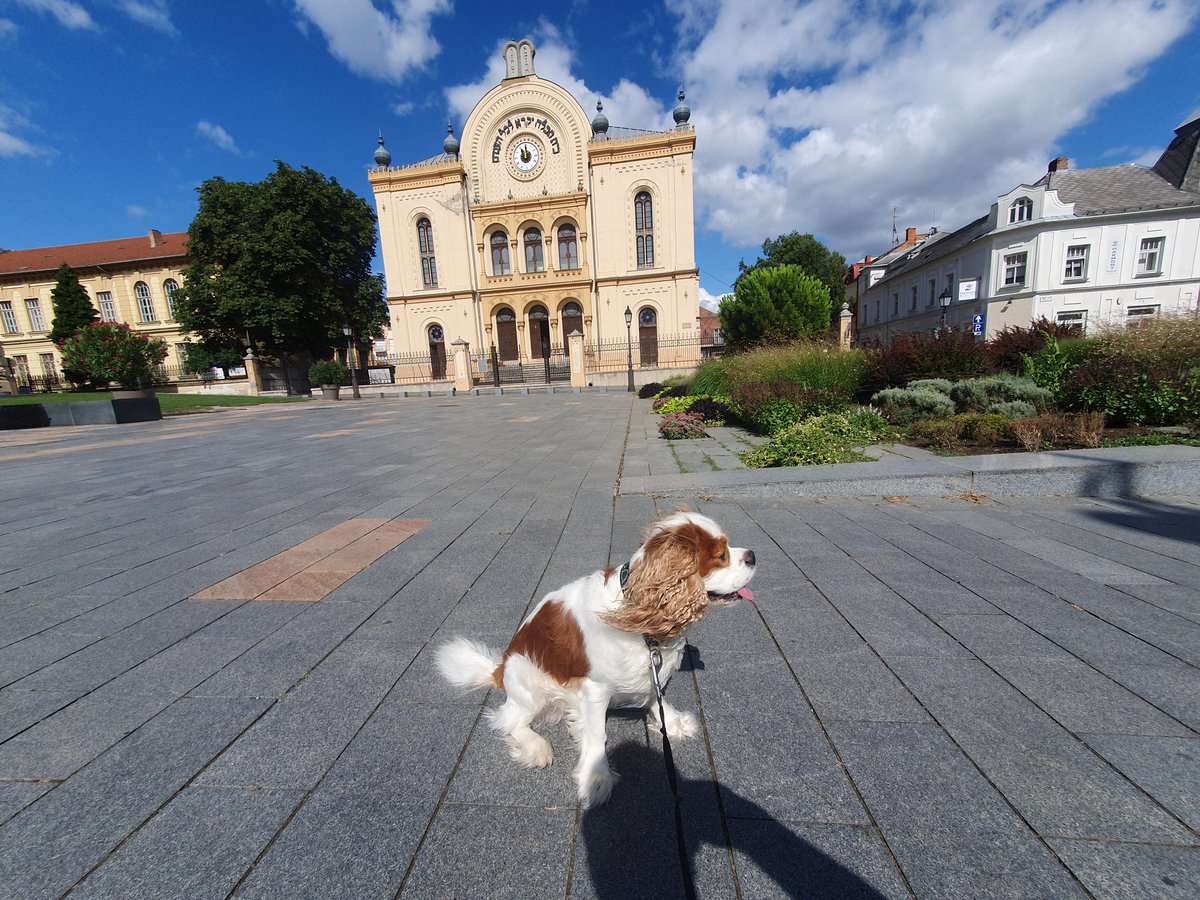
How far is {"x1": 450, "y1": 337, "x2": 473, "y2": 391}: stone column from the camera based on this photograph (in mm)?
28719

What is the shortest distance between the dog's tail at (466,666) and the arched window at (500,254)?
35348 millimetres

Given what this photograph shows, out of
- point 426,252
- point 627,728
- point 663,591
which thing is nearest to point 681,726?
point 627,728

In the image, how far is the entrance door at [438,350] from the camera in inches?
1373

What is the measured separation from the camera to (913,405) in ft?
27.7

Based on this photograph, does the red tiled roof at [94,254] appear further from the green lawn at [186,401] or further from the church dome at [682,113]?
the church dome at [682,113]

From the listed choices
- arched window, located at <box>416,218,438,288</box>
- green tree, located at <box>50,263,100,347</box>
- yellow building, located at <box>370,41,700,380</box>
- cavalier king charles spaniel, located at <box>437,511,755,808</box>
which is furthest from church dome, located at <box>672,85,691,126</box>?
green tree, located at <box>50,263,100,347</box>

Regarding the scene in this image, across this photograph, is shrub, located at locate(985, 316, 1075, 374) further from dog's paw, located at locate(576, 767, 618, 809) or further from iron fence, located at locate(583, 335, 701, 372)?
iron fence, located at locate(583, 335, 701, 372)

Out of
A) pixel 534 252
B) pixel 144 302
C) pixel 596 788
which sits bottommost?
pixel 596 788

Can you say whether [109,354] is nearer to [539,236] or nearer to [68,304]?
[539,236]

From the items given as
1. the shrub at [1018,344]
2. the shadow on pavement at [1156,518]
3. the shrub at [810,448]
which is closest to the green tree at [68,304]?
the shrub at [810,448]

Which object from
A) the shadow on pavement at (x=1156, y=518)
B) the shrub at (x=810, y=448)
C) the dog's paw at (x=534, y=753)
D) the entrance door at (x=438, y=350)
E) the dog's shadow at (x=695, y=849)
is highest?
the entrance door at (x=438, y=350)

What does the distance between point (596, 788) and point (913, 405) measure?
30.1 feet

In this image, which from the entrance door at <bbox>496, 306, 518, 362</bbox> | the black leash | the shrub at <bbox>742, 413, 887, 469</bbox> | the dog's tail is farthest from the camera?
the entrance door at <bbox>496, 306, 518, 362</bbox>

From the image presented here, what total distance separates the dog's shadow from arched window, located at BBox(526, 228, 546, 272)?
35.6 meters
